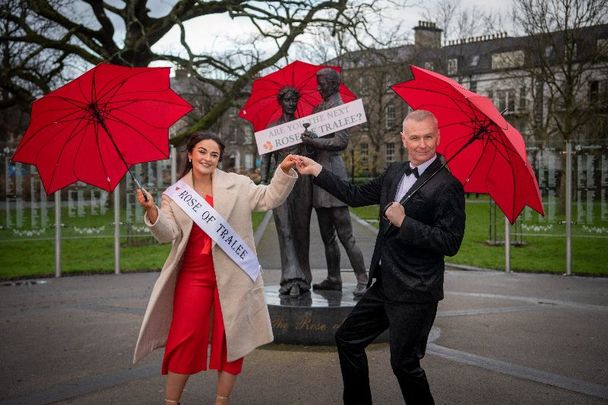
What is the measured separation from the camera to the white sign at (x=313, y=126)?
6.09 meters

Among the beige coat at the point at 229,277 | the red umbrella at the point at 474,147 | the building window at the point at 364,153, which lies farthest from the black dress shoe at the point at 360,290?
the building window at the point at 364,153

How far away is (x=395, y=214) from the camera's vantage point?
3.85 metres

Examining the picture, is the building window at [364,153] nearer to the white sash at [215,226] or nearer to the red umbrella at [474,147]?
the red umbrella at [474,147]

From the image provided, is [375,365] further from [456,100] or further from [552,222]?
[552,222]

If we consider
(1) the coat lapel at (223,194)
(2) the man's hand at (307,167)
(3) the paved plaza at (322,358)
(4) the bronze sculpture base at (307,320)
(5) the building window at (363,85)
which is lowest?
(3) the paved plaza at (322,358)

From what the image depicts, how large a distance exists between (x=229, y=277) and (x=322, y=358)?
226 centimetres

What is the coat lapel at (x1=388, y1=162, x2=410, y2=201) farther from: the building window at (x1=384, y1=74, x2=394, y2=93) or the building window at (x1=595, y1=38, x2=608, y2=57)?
the building window at (x1=384, y1=74, x2=394, y2=93)

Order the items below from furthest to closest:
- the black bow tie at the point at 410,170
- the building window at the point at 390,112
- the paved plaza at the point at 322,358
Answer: the building window at the point at 390,112
the paved plaza at the point at 322,358
the black bow tie at the point at 410,170

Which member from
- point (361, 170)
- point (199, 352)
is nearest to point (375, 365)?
point (199, 352)

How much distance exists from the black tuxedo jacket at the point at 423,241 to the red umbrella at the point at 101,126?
189 cm

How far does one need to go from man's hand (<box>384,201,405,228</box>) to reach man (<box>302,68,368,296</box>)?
291 cm

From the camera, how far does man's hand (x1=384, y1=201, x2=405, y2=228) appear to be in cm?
385

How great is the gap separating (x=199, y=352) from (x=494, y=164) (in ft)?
7.49

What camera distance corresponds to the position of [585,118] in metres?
23.8
